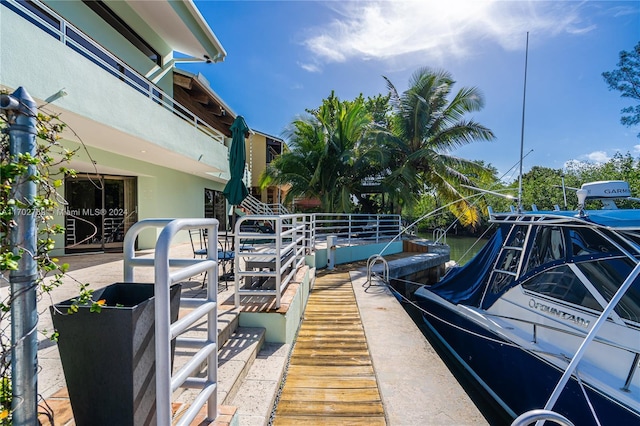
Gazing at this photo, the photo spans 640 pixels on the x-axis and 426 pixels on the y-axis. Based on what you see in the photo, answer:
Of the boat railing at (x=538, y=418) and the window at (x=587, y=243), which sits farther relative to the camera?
the window at (x=587, y=243)

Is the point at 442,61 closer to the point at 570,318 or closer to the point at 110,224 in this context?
the point at 570,318

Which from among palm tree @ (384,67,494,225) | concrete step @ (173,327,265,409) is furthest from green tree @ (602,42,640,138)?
concrete step @ (173,327,265,409)

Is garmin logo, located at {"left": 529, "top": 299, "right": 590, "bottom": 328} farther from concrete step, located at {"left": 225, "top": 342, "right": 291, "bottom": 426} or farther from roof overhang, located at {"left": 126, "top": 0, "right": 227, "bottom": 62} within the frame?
roof overhang, located at {"left": 126, "top": 0, "right": 227, "bottom": 62}

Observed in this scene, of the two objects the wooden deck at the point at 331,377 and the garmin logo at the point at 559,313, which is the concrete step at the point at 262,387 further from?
the garmin logo at the point at 559,313

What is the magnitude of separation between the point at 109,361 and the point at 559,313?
4782 mm

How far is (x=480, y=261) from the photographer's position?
597 centimetres

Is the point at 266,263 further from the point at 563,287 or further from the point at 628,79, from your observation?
the point at 628,79

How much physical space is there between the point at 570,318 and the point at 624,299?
597 millimetres

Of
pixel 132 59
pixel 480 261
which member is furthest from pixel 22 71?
pixel 480 261

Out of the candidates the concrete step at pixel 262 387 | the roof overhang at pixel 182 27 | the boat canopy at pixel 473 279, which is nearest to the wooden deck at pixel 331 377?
the concrete step at pixel 262 387

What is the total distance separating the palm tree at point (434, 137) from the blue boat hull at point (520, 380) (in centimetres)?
823

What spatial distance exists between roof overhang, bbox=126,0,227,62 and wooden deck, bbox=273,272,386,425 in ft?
30.7

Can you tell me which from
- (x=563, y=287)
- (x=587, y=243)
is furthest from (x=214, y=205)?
(x=587, y=243)

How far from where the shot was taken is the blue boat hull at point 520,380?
9.19 ft
